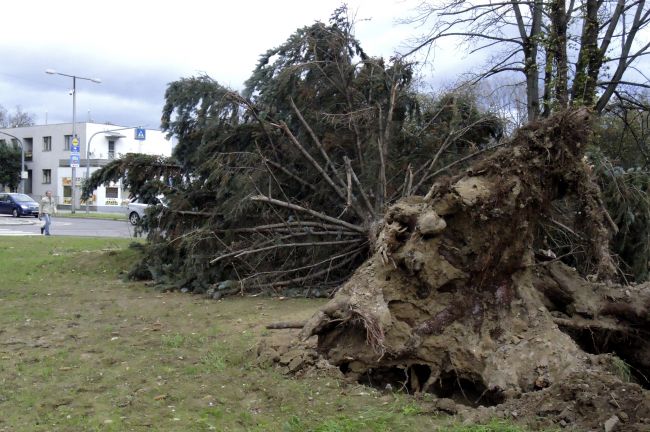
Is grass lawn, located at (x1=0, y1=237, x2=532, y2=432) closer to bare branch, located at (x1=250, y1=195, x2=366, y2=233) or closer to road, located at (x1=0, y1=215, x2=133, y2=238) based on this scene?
bare branch, located at (x1=250, y1=195, x2=366, y2=233)

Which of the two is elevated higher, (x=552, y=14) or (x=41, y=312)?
(x=552, y=14)

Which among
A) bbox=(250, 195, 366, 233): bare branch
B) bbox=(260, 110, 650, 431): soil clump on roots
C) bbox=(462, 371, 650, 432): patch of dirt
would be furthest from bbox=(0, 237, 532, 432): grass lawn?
bbox=(250, 195, 366, 233): bare branch

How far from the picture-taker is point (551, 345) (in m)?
5.19

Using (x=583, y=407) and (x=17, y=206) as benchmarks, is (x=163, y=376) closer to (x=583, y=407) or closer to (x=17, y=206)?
(x=583, y=407)

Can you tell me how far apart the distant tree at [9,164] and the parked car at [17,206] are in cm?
2073

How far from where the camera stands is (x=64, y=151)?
5662 cm

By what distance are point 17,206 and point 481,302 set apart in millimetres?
36730

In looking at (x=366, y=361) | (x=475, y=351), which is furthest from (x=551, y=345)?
(x=366, y=361)

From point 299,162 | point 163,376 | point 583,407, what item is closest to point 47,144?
point 299,162

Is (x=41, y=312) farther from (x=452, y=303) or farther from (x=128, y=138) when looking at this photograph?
(x=128, y=138)

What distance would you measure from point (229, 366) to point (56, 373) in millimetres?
1519

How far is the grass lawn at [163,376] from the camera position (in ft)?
13.9

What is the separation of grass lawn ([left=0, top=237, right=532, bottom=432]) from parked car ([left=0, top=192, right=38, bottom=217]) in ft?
99.0

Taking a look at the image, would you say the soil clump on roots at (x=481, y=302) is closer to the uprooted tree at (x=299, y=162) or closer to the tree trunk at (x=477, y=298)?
the tree trunk at (x=477, y=298)
